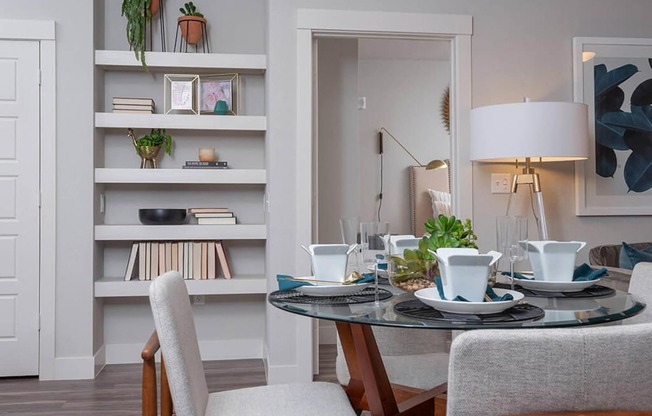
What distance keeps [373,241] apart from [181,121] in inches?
89.2

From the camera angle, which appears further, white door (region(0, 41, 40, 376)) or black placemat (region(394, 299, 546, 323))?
white door (region(0, 41, 40, 376))

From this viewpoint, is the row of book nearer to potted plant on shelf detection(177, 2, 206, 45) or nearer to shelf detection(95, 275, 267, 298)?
shelf detection(95, 275, 267, 298)

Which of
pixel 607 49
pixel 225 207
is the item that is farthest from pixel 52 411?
pixel 607 49

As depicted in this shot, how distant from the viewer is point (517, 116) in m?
3.12

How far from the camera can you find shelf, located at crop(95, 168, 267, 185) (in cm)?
368

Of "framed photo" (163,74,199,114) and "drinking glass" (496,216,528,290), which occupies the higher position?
"framed photo" (163,74,199,114)

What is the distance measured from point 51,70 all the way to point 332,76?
6.27 feet

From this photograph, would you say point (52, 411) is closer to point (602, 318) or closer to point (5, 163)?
point (5, 163)

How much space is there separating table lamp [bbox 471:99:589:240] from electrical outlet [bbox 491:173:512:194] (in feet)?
1.42

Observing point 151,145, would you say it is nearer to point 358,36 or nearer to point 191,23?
point 191,23

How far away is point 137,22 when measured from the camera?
370 centimetres

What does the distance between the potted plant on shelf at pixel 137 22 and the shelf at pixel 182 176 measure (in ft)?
2.12

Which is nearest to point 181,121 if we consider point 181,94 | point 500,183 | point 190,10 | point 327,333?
point 181,94

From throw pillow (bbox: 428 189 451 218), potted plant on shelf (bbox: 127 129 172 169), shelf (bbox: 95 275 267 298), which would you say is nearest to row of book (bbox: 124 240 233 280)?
shelf (bbox: 95 275 267 298)
